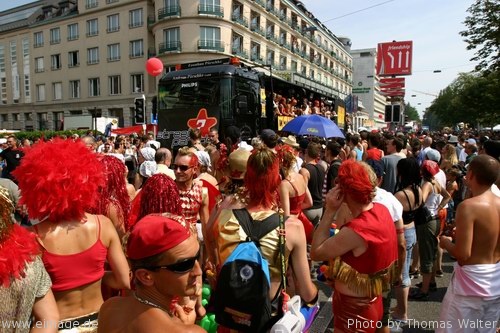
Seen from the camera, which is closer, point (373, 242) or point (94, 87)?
point (373, 242)

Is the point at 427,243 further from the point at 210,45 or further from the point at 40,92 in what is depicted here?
the point at 40,92

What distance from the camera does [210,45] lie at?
1384 inches

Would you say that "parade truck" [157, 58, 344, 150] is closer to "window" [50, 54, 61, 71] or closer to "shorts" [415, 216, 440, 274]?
"shorts" [415, 216, 440, 274]

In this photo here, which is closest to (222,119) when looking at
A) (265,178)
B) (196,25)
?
(265,178)

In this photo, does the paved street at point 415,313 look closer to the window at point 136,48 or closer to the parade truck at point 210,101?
the parade truck at point 210,101

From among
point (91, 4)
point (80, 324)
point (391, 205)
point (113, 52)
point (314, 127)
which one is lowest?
point (80, 324)

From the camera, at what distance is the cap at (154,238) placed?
1.55 m

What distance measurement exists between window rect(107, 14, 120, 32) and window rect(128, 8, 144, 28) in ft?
6.07

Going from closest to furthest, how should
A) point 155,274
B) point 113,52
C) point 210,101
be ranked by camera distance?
point 155,274 → point 210,101 → point 113,52

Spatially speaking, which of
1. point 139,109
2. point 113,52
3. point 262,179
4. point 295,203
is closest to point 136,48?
point 113,52

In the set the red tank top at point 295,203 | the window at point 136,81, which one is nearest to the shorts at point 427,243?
the red tank top at point 295,203

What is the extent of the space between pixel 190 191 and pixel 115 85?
40377mm

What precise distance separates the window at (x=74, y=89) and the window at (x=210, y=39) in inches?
715

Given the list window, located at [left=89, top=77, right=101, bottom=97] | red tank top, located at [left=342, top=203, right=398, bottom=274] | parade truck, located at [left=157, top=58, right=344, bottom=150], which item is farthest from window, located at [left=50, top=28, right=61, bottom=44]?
red tank top, located at [left=342, top=203, right=398, bottom=274]
